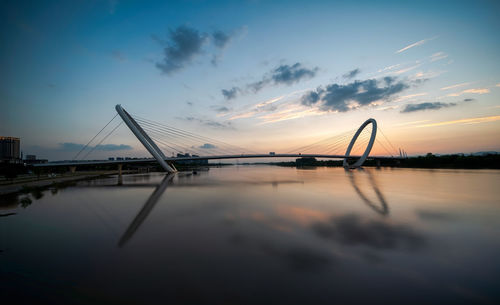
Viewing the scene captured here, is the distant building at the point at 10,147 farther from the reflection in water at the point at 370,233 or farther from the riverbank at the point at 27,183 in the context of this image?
the reflection in water at the point at 370,233

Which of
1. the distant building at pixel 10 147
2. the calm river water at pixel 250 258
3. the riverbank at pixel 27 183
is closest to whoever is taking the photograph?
the calm river water at pixel 250 258

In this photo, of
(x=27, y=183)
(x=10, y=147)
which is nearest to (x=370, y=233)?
(x=27, y=183)

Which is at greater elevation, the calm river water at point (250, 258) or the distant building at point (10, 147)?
the distant building at point (10, 147)

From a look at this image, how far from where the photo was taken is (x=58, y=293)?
129 inches

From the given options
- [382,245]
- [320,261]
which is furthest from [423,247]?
[320,261]

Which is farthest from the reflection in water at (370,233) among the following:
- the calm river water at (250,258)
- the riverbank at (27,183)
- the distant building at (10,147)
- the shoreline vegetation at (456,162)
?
the distant building at (10,147)

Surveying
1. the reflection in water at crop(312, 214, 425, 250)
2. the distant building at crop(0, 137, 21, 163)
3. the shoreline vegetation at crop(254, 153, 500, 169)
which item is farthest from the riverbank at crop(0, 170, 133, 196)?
the distant building at crop(0, 137, 21, 163)

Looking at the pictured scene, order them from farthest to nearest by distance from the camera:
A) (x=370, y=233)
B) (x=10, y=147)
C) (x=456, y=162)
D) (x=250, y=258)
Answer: (x=10, y=147)
(x=456, y=162)
(x=370, y=233)
(x=250, y=258)

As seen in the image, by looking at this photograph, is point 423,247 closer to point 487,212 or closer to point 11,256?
point 487,212

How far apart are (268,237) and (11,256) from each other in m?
6.40

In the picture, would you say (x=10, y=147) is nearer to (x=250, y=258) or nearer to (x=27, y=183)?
(x=27, y=183)

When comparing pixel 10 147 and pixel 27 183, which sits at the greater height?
pixel 10 147

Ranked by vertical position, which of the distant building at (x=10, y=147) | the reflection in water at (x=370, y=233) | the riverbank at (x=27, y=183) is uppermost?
the distant building at (x=10, y=147)

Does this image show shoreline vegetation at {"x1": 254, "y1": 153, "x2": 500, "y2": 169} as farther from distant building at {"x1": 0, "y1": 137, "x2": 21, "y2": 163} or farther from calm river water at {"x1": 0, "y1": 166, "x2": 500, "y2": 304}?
distant building at {"x1": 0, "y1": 137, "x2": 21, "y2": 163}
